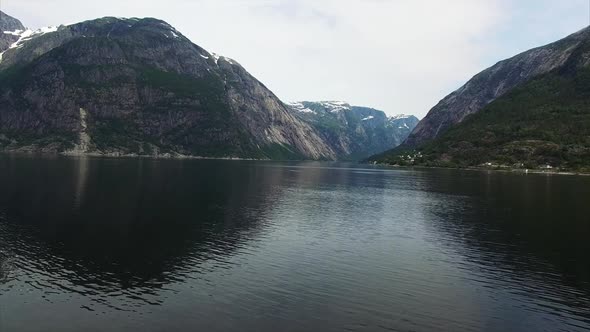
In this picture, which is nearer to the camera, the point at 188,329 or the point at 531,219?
the point at 188,329

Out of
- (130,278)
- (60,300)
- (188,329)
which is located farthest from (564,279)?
(60,300)

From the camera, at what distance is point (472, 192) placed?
17275 cm

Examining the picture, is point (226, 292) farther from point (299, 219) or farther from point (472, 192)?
point (472, 192)

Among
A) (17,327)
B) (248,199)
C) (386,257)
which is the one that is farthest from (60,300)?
(248,199)

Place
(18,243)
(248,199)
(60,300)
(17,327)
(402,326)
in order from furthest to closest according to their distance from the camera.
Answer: (248,199) < (18,243) < (60,300) < (402,326) < (17,327)

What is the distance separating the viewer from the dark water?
42.2 m

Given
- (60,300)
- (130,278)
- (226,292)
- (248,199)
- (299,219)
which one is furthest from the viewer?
(248,199)

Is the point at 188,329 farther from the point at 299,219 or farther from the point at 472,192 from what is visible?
the point at 472,192

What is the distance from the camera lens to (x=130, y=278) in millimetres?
52281

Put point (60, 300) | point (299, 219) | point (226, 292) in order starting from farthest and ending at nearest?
point (299, 219)
point (226, 292)
point (60, 300)

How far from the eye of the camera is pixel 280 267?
60094 mm

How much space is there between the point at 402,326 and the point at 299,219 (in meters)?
60.8

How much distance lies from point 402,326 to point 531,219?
3133 inches

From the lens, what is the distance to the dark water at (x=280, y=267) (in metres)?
42.2
